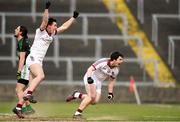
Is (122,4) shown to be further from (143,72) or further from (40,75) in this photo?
(40,75)

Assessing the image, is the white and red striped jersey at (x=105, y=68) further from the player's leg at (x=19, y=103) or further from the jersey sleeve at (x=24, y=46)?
the player's leg at (x=19, y=103)

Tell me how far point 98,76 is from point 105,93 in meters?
9.69

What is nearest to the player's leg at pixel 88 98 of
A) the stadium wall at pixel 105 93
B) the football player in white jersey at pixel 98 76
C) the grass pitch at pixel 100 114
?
the football player in white jersey at pixel 98 76

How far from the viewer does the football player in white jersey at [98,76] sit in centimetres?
1886

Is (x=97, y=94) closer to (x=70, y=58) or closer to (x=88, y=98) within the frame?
(x=88, y=98)

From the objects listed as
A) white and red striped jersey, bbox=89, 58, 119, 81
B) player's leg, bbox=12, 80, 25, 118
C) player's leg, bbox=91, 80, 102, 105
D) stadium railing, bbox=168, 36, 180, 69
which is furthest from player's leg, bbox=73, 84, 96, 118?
stadium railing, bbox=168, 36, 180, 69

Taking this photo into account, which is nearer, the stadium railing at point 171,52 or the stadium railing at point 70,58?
the stadium railing at point 70,58

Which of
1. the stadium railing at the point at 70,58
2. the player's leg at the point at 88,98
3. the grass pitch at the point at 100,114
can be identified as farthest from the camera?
the stadium railing at the point at 70,58

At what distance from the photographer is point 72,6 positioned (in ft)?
113

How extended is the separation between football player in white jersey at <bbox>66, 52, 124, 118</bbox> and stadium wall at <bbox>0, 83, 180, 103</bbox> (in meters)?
9.44

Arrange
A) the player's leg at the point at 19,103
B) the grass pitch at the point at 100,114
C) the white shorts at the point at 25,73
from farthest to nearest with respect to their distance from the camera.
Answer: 1. the white shorts at the point at 25,73
2. the grass pitch at the point at 100,114
3. the player's leg at the point at 19,103

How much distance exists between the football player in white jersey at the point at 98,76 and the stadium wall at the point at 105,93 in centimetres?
944

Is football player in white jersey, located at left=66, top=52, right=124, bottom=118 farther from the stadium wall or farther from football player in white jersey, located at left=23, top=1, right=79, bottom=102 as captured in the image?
the stadium wall

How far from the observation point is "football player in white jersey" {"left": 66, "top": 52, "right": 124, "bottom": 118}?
61.9ft
